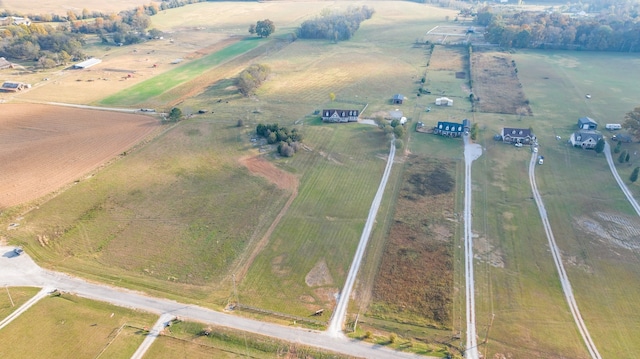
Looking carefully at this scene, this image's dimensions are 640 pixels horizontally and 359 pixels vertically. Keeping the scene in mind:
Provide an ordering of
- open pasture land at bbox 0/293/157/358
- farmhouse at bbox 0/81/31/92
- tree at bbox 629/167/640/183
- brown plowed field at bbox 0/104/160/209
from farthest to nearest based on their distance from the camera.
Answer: farmhouse at bbox 0/81/31/92 → tree at bbox 629/167/640/183 → brown plowed field at bbox 0/104/160/209 → open pasture land at bbox 0/293/157/358

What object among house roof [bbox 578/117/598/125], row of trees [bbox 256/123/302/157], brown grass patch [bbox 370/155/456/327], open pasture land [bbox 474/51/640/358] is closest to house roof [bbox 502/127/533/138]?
open pasture land [bbox 474/51/640/358]

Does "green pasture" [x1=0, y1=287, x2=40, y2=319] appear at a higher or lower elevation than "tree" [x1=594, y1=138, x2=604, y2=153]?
lower

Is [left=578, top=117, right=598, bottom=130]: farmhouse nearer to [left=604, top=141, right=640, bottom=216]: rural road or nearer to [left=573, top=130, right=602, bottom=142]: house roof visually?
[left=604, top=141, right=640, bottom=216]: rural road

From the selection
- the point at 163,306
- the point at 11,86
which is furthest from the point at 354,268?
the point at 11,86

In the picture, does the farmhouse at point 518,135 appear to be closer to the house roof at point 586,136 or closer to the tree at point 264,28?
the house roof at point 586,136

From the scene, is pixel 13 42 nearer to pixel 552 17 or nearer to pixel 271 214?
pixel 271 214

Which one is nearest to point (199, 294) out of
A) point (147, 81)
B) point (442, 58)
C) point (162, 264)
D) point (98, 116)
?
point (162, 264)

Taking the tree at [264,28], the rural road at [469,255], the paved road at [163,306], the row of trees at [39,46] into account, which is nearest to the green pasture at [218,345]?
the paved road at [163,306]
